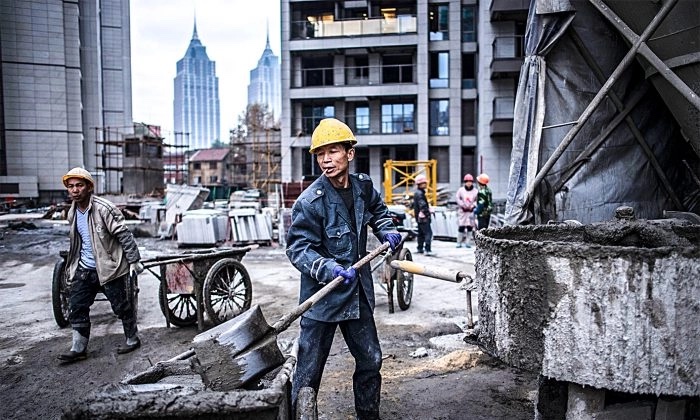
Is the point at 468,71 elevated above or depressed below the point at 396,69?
below

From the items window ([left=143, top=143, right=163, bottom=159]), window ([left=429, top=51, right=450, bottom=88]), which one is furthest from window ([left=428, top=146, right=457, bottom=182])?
window ([left=143, top=143, right=163, bottom=159])

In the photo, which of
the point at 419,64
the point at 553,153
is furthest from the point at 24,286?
the point at 419,64

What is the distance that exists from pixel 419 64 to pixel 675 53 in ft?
83.3

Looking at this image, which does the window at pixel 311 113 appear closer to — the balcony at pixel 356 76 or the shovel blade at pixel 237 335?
the balcony at pixel 356 76

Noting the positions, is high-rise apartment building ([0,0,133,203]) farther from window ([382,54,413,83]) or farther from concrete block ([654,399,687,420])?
concrete block ([654,399,687,420])

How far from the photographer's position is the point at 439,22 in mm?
29969

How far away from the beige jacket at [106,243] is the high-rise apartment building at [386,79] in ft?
80.2

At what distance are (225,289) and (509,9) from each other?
21455 mm

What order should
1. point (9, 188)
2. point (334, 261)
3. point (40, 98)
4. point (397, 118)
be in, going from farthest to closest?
1. point (397, 118)
2. point (40, 98)
3. point (9, 188)
4. point (334, 261)

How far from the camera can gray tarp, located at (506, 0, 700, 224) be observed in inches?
215

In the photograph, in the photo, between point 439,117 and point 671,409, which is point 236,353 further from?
point 439,117

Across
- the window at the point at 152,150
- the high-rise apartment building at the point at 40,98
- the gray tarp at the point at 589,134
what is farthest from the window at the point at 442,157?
the gray tarp at the point at 589,134

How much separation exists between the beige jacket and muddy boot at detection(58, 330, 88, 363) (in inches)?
24.3

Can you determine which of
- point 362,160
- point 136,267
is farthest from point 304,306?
point 362,160
